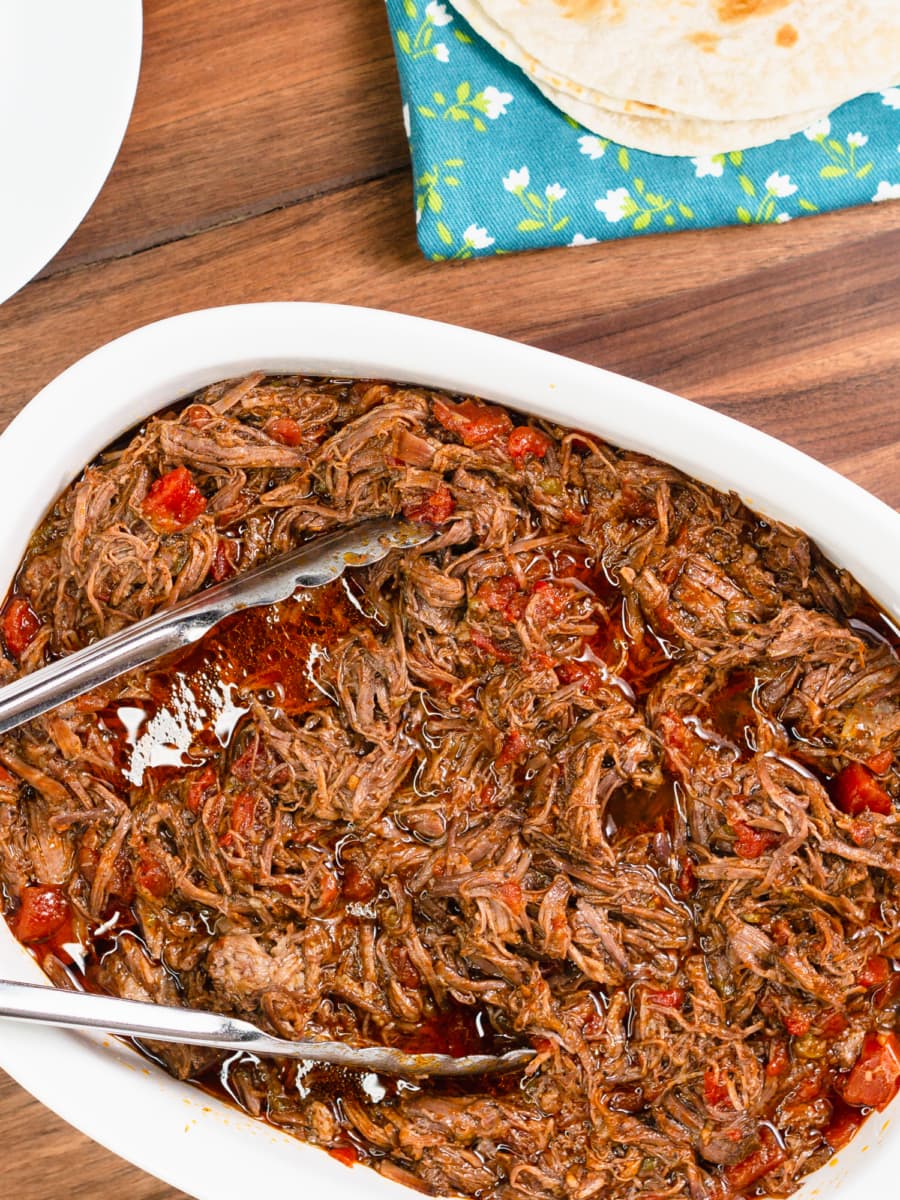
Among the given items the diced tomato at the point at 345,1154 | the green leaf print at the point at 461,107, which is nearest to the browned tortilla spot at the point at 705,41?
the green leaf print at the point at 461,107

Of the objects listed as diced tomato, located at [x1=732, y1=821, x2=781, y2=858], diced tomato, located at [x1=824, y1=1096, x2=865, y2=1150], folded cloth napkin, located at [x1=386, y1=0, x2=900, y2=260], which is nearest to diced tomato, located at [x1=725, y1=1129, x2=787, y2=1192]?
diced tomato, located at [x1=824, y1=1096, x2=865, y2=1150]

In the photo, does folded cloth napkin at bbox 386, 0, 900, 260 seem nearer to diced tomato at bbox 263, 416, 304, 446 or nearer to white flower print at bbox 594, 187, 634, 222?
white flower print at bbox 594, 187, 634, 222

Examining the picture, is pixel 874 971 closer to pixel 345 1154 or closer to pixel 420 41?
pixel 345 1154

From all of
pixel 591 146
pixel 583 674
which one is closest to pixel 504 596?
pixel 583 674

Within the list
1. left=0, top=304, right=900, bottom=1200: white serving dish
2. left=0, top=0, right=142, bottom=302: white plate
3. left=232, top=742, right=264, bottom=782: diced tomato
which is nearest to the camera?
left=0, top=304, right=900, bottom=1200: white serving dish

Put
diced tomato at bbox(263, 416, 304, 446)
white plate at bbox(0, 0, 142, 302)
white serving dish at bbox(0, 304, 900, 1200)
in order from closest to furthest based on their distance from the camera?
1. white serving dish at bbox(0, 304, 900, 1200)
2. white plate at bbox(0, 0, 142, 302)
3. diced tomato at bbox(263, 416, 304, 446)

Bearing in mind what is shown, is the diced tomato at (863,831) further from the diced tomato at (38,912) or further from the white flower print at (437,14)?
the white flower print at (437,14)
